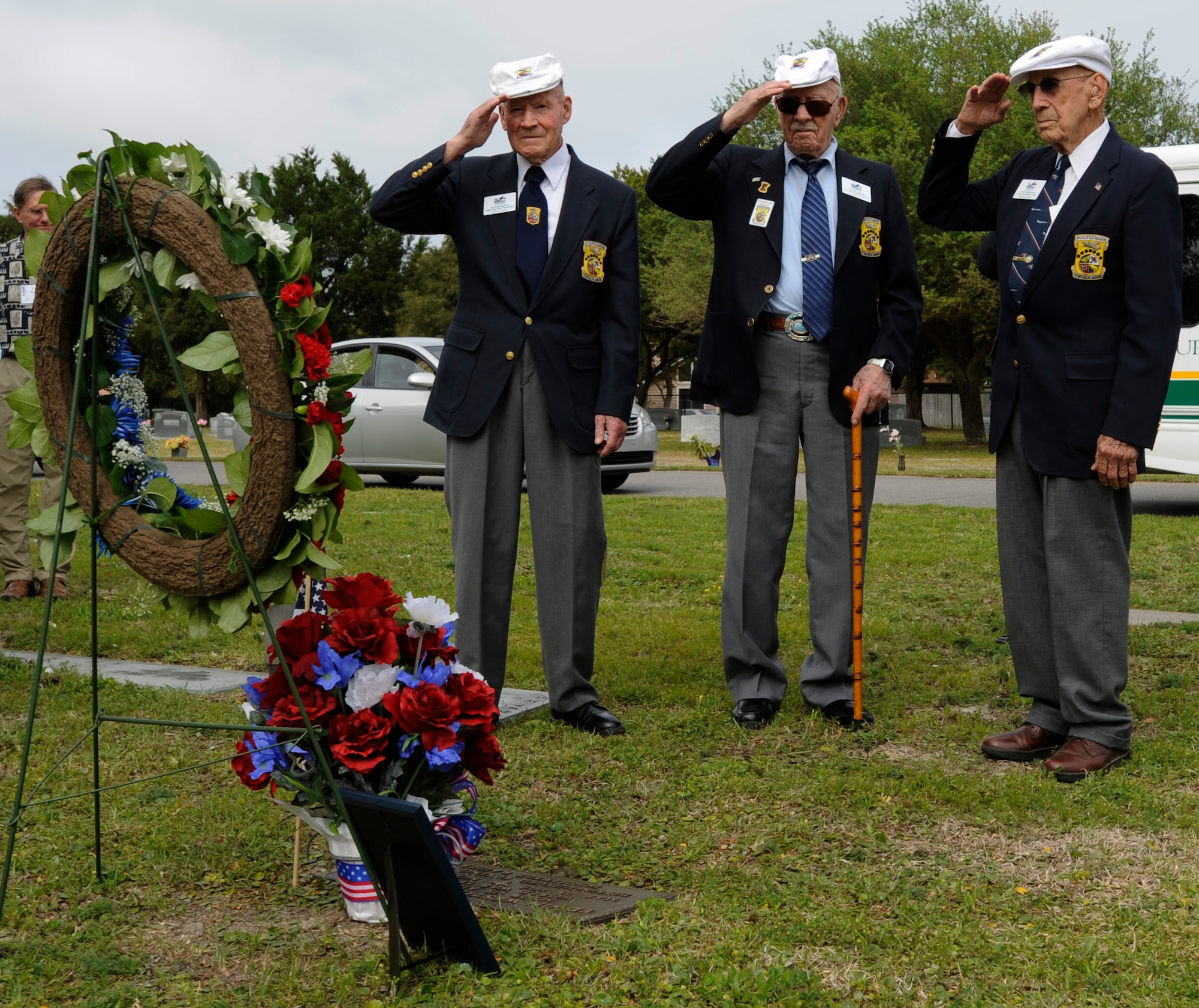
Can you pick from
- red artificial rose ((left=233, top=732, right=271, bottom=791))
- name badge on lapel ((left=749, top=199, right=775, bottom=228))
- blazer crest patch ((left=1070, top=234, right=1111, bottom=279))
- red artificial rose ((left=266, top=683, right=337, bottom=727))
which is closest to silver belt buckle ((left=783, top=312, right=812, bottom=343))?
name badge on lapel ((left=749, top=199, right=775, bottom=228))

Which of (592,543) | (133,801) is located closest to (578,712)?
(592,543)

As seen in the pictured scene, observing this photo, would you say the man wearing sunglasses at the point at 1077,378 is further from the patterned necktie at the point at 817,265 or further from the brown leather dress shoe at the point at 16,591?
the brown leather dress shoe at the point at 16,591

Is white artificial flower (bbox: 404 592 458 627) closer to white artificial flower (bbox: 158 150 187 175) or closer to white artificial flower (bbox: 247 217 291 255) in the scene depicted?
white artificial flower (bbox: 247 217 291 255)

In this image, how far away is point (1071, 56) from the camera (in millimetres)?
3904

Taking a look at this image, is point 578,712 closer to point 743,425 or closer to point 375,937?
point 743,425

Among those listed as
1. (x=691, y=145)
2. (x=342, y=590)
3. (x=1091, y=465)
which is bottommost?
(x=342, y=590)

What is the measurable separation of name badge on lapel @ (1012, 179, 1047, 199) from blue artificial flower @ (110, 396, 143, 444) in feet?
9.53

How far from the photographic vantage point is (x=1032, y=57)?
3.99m

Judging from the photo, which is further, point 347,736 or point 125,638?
point 125,638

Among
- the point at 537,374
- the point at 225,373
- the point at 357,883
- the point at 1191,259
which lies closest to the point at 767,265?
the point at 537,374

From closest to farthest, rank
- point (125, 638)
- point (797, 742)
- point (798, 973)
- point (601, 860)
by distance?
point (798, 973) < point (601, 860) < point (797, 742) < point (125, 638)

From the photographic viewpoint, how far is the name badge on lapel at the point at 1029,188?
4215 mm

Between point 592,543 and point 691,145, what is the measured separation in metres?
1.48

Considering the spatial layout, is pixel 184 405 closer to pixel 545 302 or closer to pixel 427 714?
pixel 427 714
